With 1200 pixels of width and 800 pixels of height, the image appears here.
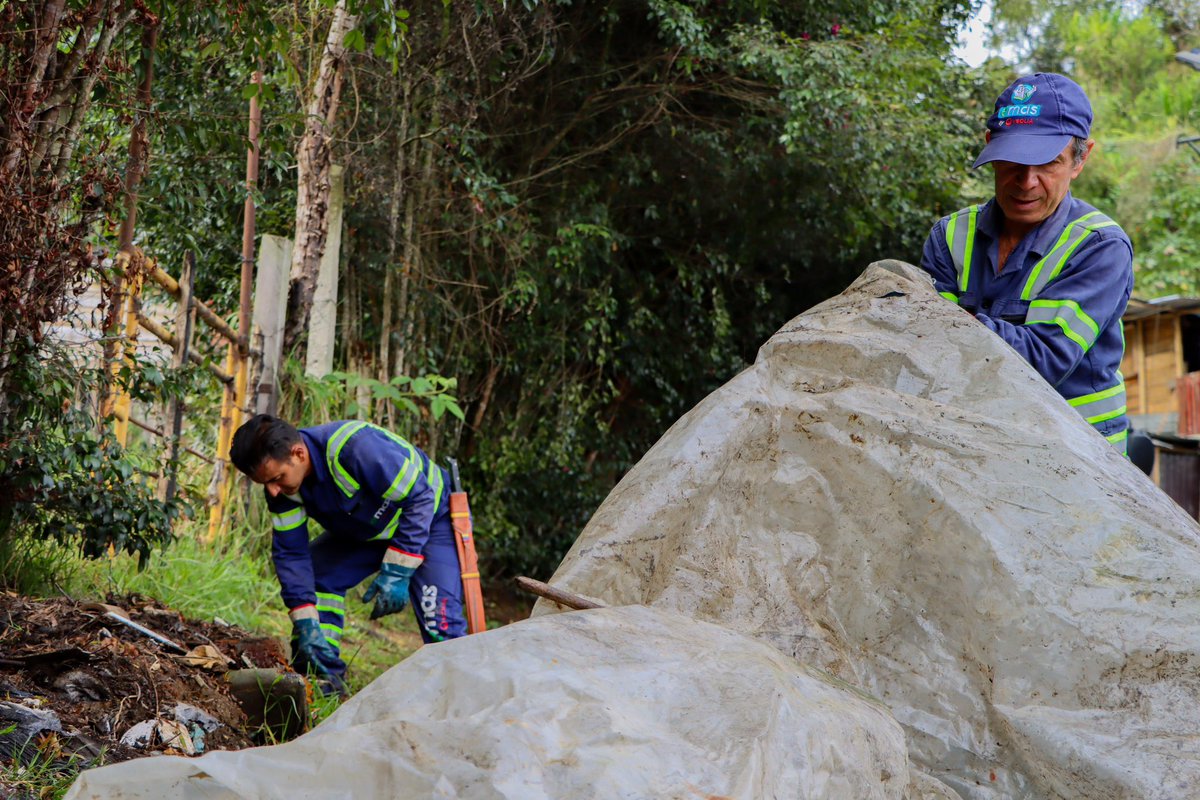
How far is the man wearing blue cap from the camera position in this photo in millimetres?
2449

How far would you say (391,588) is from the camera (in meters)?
4.87

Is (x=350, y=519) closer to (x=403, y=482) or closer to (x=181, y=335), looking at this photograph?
(x=403, y=482)

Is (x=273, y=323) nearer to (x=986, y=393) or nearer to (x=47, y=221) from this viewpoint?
(x=47, y=221)

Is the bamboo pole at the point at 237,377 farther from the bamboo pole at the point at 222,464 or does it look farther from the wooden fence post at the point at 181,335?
the wooden fence post at the point at 181,335

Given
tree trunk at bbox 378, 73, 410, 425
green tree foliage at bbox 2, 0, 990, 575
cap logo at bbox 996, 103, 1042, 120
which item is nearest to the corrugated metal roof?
green tree foliage at bbox 2, 0, 990, 575

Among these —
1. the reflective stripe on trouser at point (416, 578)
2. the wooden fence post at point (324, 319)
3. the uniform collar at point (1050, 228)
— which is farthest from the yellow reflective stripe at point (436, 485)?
the uniform collar at point (1050, 228)

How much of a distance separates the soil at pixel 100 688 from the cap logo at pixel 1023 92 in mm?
2561

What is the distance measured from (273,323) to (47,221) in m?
3.00

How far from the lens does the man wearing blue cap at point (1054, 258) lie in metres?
2.45

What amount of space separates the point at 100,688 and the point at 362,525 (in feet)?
5.45

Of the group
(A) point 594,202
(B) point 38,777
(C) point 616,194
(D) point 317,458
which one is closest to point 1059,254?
(B) point 38,777

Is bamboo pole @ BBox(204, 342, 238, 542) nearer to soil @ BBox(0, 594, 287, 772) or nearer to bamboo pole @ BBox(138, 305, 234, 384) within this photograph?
bamboo pole @ BBox(138, 305, 234, 384)

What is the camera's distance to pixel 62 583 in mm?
4441

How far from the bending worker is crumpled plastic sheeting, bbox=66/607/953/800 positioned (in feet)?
9.59
